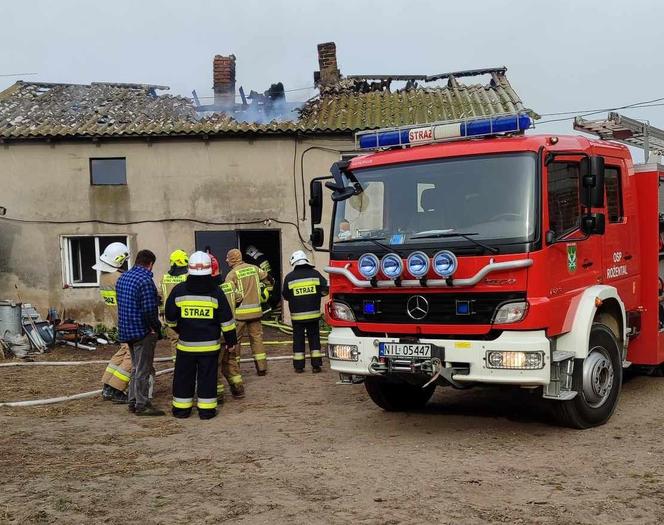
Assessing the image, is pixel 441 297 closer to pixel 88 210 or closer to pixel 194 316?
pixel 194 316

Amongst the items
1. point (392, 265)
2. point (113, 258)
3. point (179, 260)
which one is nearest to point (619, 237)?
point (392, 265)

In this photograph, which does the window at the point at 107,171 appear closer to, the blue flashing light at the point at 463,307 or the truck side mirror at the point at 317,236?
the truck side mirror at the point at 317,236

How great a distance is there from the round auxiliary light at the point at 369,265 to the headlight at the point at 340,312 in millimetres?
474

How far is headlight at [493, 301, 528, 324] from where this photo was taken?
5.64 m

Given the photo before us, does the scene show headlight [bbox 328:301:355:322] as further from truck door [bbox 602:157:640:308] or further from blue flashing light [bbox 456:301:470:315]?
truck door [bbox 602:157:640:308]

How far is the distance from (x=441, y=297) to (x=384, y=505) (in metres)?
1.98

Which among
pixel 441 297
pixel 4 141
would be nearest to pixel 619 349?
pixel 441 297

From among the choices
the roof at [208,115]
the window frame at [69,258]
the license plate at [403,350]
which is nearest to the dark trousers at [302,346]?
the license plate at [403,350]

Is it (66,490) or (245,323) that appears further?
(245,323)

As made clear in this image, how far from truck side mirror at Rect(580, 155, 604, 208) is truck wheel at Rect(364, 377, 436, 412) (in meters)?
2.68

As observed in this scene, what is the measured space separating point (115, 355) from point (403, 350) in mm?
3984

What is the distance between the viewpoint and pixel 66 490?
16.5 ft

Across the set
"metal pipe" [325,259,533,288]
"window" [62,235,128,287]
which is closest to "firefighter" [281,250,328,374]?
"metal pipe" [325,259,533,288]

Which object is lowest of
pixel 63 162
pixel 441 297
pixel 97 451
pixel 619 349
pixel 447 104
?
pixel 97 451
